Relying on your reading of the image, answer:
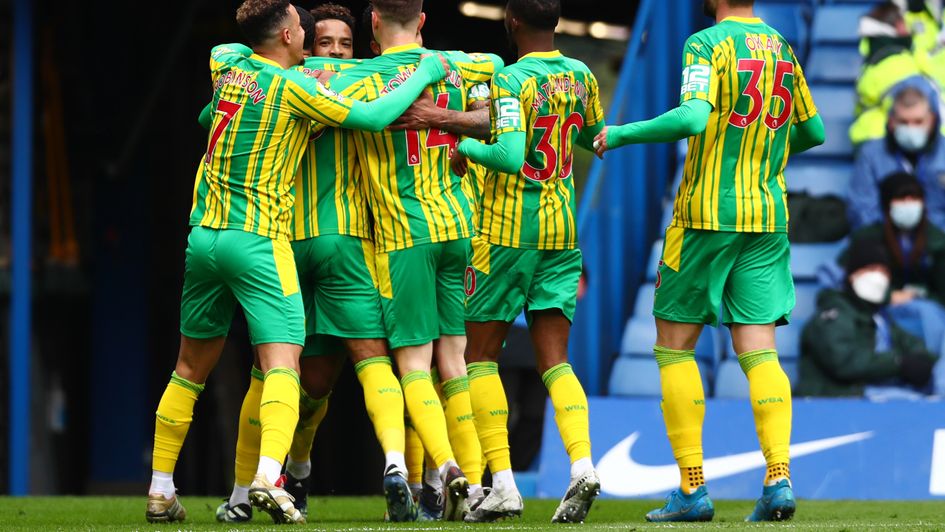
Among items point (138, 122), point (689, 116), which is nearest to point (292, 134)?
point (689, 116)

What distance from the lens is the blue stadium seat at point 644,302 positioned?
10875mm

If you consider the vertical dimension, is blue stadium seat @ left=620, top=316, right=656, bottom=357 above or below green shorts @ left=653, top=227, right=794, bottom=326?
below

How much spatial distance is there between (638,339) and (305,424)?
4.37 m

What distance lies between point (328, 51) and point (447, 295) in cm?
120

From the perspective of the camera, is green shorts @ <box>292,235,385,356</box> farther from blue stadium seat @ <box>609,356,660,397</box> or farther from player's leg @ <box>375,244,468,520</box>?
blue stadium seat @ <box>609,356,660,397</box>

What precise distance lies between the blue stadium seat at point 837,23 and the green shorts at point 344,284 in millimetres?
6663

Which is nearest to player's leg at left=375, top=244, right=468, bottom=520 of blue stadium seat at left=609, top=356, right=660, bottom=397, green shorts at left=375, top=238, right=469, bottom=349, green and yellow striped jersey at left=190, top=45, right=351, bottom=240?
green shorts at left=375, top=238, right=469, bottom=349

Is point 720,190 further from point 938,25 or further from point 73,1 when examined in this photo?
point 73,1

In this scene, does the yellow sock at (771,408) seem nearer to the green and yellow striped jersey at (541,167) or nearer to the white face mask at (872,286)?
the green and yellow striped jersey at (541,167)

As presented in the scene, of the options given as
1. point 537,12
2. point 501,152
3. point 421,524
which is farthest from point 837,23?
point 421,524

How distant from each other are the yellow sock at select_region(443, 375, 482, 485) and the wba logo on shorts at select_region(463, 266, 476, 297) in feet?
1.18

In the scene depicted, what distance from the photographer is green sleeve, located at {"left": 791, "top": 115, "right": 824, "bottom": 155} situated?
6.48 meters

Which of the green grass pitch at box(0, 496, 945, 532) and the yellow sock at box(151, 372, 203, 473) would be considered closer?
the green grass pitch at box(0, 496, 945, 532)

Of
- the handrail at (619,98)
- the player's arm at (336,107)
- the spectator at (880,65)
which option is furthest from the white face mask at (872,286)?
the player's arm at (336,107)
